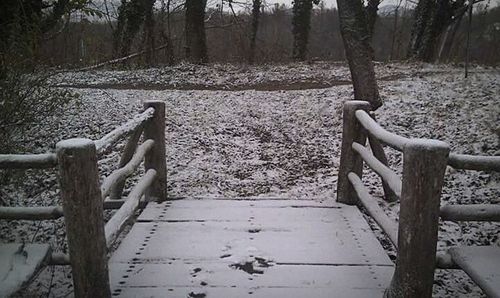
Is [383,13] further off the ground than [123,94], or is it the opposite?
[383,13]

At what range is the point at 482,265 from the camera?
8.06 feet

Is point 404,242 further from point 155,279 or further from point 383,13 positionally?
point 383,13

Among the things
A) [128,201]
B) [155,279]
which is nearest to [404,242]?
[155,279]

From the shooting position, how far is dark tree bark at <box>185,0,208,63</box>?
46.0 feet

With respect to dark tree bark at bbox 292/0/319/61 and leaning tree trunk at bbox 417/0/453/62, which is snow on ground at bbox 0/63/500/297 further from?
dark tree bark at bbox 292/0/319/61

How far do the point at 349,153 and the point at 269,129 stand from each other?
147 inches

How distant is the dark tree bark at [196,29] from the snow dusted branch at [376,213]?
1072 cm

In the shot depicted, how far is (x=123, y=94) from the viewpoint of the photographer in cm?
939

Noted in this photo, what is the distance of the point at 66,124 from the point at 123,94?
78.1 inches

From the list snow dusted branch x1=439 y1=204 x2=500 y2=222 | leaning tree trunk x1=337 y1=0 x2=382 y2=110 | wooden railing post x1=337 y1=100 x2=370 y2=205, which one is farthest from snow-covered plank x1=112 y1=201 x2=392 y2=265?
leaning tree trunk x1=337 y1=0 x2=382 y2=110

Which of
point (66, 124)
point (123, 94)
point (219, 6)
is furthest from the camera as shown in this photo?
point (219, 6)

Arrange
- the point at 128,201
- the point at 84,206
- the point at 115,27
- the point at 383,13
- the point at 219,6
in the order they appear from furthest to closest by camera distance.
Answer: the point at 383,13 → the point at 115,27 → the point at 219,6 → the point at 128,201 → the point at 84,206

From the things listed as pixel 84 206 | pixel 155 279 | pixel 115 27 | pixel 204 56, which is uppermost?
pixel 115 27

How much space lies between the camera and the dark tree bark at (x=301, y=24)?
59.8 ft
